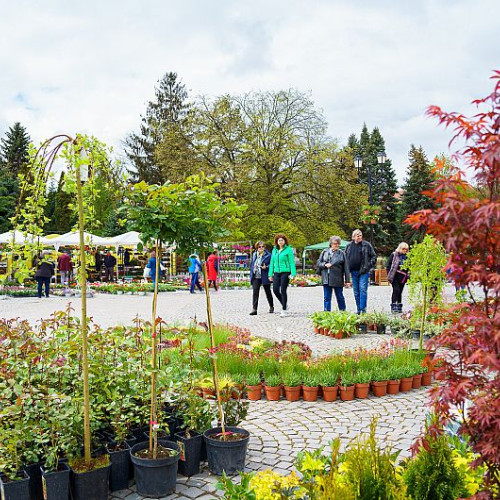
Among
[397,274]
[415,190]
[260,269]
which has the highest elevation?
[415,190]

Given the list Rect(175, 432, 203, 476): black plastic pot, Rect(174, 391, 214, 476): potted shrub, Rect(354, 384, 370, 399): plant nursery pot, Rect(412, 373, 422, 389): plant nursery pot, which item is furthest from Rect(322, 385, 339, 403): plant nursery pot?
Rect(175, 432, 203, 476): black plastic pot

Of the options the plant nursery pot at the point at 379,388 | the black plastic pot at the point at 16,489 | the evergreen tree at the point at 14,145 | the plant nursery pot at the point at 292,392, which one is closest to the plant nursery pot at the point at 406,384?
the plant nursery pot at the point at 379,388

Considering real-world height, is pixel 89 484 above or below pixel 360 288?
below

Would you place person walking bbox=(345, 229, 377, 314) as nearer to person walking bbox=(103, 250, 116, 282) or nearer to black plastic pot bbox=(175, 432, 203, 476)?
black plastic pot bbox=(175, 432, 203, 476)

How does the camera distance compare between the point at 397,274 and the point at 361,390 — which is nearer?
the point at 361,390

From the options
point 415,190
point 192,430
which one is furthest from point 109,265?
point 415,190

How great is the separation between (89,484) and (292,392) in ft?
9.56

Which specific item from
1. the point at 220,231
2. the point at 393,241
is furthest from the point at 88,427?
the point at 393,241

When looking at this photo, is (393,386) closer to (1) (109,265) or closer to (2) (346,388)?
(2) (346,388)

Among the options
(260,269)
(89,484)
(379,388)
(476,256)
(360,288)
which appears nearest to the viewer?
(476,256)

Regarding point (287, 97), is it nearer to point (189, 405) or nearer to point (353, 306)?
point (353, 306)

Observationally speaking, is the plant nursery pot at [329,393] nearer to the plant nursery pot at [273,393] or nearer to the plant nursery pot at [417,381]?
the plant nursery pot at [273,393]

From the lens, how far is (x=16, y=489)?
3.36 metres

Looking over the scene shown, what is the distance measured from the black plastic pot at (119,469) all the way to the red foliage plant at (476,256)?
2.36m
